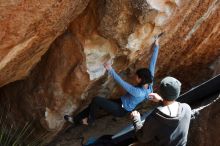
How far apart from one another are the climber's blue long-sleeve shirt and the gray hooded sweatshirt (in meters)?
1.11

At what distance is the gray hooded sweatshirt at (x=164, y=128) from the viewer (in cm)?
491

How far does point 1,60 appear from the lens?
5.97m

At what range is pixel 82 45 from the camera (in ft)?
21.0

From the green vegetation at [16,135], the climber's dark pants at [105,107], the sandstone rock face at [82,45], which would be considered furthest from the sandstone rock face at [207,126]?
the green vegetation at [16,135]

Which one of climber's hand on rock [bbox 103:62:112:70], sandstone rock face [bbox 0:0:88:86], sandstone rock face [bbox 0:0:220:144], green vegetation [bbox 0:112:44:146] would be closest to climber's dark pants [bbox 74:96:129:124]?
sandstone rock face [bbox 0:0:220:144]

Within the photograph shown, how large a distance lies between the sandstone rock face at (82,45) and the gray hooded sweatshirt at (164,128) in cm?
141

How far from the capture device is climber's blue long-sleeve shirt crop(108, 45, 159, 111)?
631cm

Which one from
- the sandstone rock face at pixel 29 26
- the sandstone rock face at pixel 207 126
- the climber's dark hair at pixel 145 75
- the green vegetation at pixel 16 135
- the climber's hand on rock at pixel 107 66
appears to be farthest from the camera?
the green vegetation at pixel 16 135

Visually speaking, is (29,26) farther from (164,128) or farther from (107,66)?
(164,128)

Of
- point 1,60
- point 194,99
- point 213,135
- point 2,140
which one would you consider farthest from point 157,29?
point 2,140

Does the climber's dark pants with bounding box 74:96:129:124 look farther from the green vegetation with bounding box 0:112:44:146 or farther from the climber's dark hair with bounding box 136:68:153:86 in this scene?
the green vegetation with bounding box 0:112:44:146

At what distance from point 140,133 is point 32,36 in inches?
70.9

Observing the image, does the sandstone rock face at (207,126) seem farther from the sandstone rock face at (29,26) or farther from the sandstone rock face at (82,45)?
the sandstone rock face at (29,26)

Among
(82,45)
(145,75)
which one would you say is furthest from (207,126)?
(82,45)
